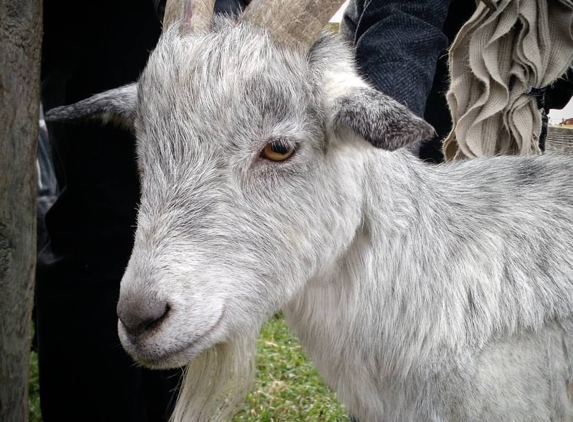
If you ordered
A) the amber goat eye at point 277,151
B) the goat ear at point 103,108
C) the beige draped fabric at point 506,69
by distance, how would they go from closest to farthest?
the amber goat eye at point 277,151
the goat ear at point 103,108
the beige draped fabric at point 506,69

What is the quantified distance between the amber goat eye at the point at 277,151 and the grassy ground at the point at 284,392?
220 cm

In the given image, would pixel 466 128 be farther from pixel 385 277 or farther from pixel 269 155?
pixel 269 155

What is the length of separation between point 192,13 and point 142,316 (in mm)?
885

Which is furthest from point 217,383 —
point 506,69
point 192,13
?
point 506,69

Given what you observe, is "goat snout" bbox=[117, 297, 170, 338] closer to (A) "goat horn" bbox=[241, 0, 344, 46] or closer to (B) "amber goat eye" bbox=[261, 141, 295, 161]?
(B) "amber goat eye" bbox=[261, 141, 295, 161]

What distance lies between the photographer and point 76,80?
2.38m

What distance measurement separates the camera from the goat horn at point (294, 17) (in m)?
1.72

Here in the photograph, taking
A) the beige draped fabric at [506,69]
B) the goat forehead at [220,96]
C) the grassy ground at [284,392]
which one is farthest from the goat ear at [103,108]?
the grassy ground at [284,392]

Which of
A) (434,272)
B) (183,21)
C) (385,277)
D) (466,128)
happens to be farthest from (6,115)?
(466,128)

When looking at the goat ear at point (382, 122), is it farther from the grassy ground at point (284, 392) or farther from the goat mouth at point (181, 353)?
the grassy ground at point (284, 392)

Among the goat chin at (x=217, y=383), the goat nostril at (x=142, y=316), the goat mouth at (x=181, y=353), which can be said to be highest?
the goat nostril at (x=142, y=316)

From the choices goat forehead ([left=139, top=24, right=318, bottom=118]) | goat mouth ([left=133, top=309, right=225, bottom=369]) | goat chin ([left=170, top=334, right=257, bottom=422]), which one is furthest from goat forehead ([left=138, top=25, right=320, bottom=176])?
goat chin ([left=170, top=334, right=257, bottom=422])

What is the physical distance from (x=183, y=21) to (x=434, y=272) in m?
1.08

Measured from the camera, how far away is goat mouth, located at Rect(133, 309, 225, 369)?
155 cm
